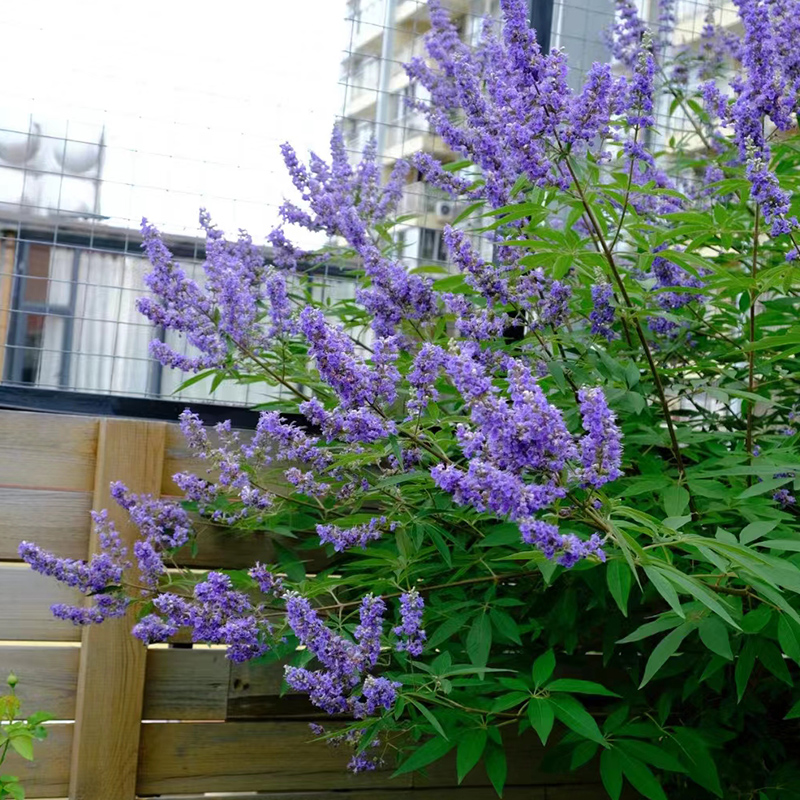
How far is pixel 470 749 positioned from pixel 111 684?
3.57 feet

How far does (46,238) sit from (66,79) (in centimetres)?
46

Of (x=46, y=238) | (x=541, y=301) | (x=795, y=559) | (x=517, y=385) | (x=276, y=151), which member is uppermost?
(x=276, y=151)

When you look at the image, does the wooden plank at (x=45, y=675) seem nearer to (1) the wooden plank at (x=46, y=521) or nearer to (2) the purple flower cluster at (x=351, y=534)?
(1) the wooden plank at (x=46, y=521)

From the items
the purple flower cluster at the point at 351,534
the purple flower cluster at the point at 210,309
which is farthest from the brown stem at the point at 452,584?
the purple flower cluster at the point at 210,309

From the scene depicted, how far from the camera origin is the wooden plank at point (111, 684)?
2750 millimetres

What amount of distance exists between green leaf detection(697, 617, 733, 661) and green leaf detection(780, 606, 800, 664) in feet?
0.31

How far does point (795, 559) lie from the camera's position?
2.06 meters

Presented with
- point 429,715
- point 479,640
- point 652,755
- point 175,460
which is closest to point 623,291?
point 479,640

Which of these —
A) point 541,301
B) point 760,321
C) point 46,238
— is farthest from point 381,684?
point 46,238

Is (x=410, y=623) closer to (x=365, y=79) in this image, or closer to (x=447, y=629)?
(x=447, y=629)

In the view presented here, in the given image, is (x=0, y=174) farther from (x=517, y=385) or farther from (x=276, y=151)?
(x=517, y=385)

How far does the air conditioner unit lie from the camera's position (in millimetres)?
3590

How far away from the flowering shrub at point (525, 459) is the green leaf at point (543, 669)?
1 centimetres

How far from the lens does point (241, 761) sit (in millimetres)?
2926
